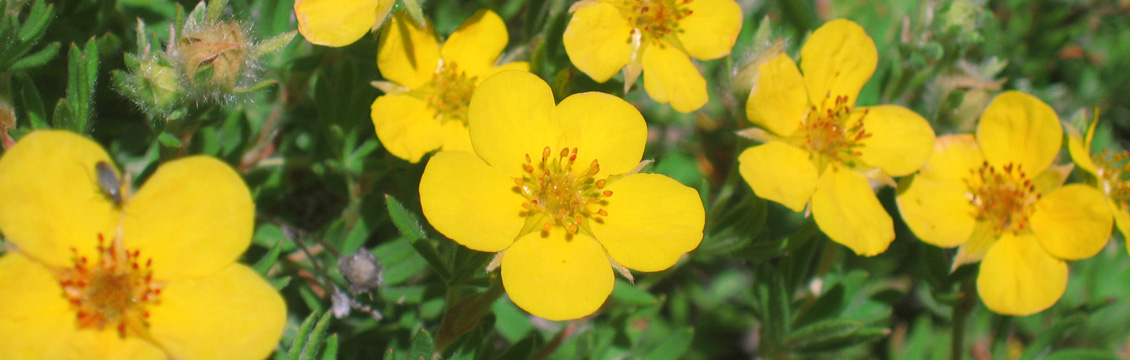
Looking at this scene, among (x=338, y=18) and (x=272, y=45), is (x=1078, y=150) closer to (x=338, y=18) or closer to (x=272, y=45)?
(x=338, y=18)

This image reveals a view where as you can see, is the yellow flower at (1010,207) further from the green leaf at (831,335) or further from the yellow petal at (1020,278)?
the green leaf at (831,335)

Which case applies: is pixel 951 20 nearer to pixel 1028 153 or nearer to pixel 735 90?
pixel 1028 153

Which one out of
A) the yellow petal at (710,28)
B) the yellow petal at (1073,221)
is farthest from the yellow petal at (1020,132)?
the yellow petal at (710,28)

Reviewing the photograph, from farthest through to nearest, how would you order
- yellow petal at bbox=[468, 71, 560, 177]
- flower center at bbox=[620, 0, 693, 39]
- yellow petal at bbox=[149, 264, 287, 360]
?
flower center at bbox=[620, 0, 693, 39]
yellow petal at bbox=[468, 71, 560, 177]
yellow petal at bbox=[149, 264, 287, 360]

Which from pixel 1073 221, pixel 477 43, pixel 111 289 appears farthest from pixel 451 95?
pixel 1073 221

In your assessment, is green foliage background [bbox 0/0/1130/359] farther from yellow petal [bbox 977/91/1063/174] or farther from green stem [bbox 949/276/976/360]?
yellow petal [bbox 977/91/1063/174]

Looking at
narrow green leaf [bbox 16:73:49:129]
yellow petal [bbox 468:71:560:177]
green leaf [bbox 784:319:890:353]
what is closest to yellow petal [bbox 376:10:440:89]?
yellow petal [bbox 468:71:560:177]

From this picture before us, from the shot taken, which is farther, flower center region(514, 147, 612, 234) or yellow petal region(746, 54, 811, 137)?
Result: yellow petal region(746, 54, 811, 137)
